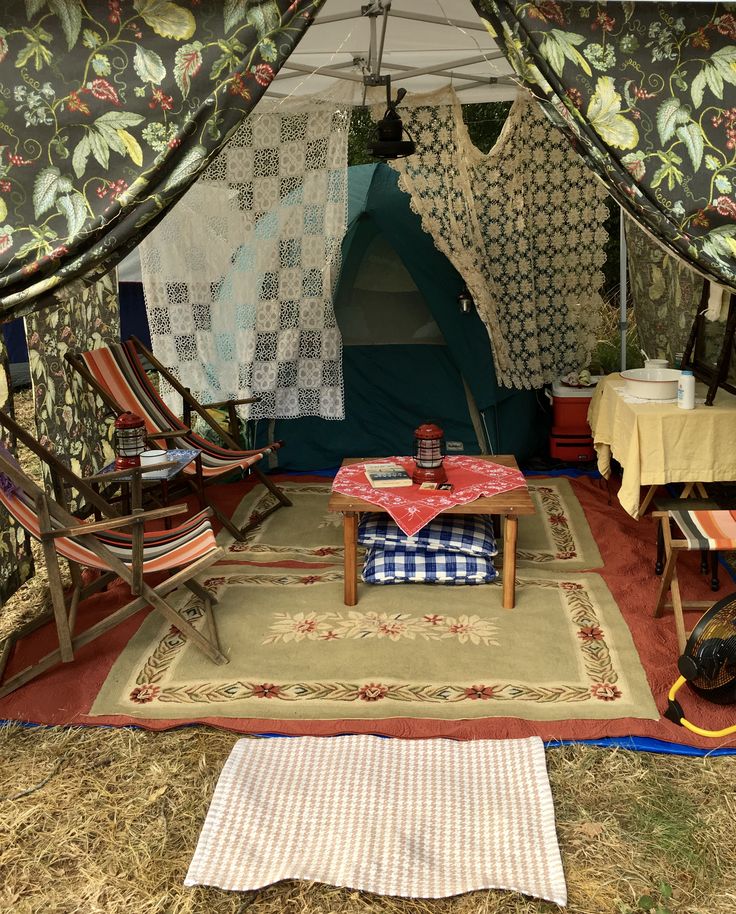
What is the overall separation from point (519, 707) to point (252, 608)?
1.28 meters

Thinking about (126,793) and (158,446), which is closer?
(126,793)

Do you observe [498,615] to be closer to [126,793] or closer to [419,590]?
[419,590]

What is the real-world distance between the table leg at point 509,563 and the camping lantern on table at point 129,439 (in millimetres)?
1654

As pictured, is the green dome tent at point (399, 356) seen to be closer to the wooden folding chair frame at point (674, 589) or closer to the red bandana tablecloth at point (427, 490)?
the red bandana tablecloth at point (427, 490)

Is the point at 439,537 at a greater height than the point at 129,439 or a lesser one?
lesser

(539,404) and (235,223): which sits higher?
(235,223)

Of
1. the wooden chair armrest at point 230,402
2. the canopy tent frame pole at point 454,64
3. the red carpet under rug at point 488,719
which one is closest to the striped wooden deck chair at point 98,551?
the red carpet under rug at point 488,719

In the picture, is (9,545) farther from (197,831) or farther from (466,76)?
(466,76)

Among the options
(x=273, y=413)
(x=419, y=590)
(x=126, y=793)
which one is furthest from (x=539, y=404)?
(x=126, y=793)

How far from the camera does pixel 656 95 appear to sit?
2408 mm

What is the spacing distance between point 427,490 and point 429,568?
1.19 ft

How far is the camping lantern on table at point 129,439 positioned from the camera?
3.87 m

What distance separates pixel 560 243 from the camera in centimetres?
536

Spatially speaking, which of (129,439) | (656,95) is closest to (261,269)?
(129,439)
